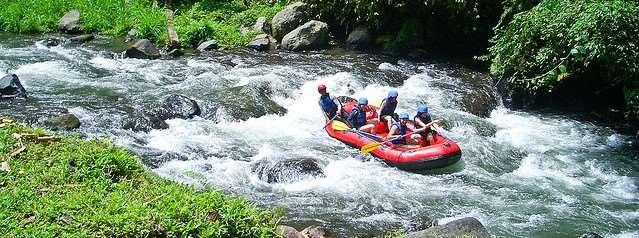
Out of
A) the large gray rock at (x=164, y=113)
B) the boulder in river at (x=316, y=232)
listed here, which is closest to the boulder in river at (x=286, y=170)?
the boulder in river at (x=316, y=232)

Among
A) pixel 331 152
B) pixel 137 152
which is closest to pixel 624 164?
pixel 331 152

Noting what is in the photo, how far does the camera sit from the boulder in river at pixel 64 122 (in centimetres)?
986

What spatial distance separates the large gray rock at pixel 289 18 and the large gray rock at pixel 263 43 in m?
0.23

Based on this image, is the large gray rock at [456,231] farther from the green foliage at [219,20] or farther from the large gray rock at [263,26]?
the large gray rock at [263,26]

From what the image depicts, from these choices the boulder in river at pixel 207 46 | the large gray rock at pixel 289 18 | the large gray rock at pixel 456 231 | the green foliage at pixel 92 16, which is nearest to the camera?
the large gray rock at pixel 456 231

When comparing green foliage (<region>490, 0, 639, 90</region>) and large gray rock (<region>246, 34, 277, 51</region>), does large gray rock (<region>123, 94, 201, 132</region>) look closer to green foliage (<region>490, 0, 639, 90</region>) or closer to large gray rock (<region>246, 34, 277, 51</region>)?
large gray rock (<region>246, 34, 277, 51</region>)

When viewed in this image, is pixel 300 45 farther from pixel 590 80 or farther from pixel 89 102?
pixel 590 80

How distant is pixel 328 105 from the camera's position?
35.8 feet

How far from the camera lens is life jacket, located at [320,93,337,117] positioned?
10914 millimetres

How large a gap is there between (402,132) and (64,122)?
550 cm

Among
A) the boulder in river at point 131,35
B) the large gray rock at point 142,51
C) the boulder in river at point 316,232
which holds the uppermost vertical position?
the boulder in river at point 316,232

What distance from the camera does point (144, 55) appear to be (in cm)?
1498

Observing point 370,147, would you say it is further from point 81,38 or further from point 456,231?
point 81,38

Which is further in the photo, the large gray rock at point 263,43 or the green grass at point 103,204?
→ the large gray rock at point 263,43
